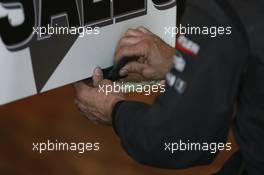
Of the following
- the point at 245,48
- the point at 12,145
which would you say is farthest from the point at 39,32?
the point at 12,145

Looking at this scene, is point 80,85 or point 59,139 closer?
→ point 80,85

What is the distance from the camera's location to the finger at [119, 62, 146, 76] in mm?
924

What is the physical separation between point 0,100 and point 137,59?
0.25 meters

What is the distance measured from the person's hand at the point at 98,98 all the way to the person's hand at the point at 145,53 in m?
0.05

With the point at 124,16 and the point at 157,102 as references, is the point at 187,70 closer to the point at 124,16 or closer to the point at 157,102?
the point at 157,102

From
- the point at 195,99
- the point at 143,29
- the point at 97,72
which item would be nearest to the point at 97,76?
the point at 97,72

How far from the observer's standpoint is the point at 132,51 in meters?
0.90

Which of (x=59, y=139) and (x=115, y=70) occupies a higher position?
(x=115, y=70)

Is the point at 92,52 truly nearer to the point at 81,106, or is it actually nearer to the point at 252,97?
the point at 81,106

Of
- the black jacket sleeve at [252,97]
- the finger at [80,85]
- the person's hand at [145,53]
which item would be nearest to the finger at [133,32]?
the person's hand at [145,53]

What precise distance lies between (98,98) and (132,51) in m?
0.09

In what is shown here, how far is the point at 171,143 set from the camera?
0.76m

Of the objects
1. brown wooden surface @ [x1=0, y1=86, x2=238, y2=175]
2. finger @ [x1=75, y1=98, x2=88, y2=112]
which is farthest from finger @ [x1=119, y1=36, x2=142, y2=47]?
brown wooden surface @ [x1=0, y1=86, x2=238, y2=175]

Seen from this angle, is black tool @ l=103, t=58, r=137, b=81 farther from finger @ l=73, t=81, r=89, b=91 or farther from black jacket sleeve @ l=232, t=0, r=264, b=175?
black jacket sleeve @ l=232, t=0, r=264, b=175
